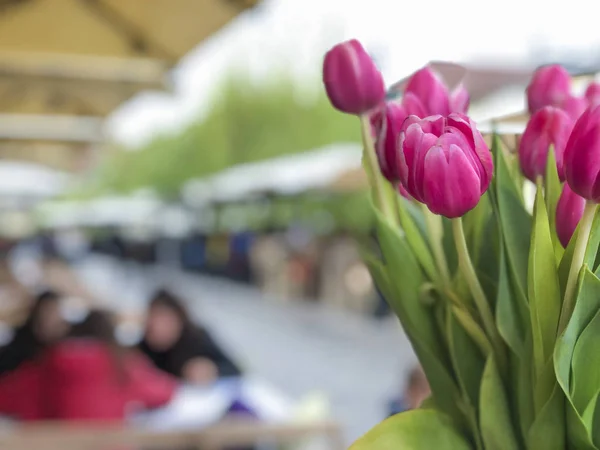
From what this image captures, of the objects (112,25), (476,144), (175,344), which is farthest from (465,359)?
(175,344)

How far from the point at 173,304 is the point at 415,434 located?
4.58 m

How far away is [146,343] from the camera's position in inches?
207

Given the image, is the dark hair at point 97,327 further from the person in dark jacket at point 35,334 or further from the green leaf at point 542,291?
the green leaf at point 542,291

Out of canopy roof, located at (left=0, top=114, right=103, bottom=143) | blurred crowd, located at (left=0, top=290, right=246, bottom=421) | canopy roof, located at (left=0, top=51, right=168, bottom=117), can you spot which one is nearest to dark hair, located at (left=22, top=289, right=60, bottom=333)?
blurred crowd, located at (left=0, top=290, right=246, bottom=421)

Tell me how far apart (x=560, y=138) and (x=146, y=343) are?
473 centimetres

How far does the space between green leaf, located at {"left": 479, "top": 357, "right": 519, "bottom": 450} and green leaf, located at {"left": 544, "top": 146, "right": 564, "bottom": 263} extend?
15 centimetres

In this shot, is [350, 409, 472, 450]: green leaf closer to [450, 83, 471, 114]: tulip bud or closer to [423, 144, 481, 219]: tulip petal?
[423, 144, 481, 219]: tulip petal

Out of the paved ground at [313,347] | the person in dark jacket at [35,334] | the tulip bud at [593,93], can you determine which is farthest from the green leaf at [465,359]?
the person in dark jacket at [35,334]

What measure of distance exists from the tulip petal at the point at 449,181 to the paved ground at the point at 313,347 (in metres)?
4.17

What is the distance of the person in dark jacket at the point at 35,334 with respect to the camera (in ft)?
15.1

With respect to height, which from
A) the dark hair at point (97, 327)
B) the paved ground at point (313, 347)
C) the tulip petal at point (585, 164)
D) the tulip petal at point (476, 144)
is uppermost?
the tulip petal at point (476, 144)

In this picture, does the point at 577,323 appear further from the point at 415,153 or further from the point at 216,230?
the point at 216,230

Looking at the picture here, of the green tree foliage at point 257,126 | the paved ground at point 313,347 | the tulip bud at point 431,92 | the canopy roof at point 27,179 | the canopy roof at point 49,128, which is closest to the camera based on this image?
the tulip bud at point 431,92

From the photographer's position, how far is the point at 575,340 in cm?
69
